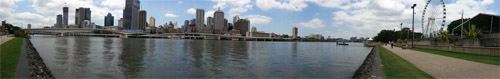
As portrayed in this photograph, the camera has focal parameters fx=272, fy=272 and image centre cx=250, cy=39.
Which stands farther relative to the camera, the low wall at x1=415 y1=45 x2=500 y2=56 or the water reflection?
the low wall at x1=415 y1=45 x2=500 y2=56

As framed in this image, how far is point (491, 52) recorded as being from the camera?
21969mm

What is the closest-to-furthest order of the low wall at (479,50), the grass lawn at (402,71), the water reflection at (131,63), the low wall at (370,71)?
the grass lawn at (402,71), the low wall at (370,71), the water reflection at (131,63), the low wall at (479,50)

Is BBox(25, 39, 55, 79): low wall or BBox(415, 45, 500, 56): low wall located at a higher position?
BBox(415, 45, 500, 56): low wall

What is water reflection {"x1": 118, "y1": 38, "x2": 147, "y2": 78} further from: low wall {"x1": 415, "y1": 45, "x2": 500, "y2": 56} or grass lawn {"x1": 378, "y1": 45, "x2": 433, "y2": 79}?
low wall {"x1": 415, "y1": 45, "x2": 500, "y2": 56}

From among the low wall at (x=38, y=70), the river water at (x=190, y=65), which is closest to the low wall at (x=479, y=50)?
the river water at (x=190, y=65)

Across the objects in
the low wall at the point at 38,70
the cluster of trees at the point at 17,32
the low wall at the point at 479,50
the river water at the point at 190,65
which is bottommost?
the river water at the point at 190,65

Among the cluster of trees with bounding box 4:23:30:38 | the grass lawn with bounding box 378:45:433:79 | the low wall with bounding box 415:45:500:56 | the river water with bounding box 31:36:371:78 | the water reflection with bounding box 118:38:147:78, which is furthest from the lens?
the cluster of trees with bounding box 4:23:30:38

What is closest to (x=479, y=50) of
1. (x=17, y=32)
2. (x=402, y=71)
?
(x=402, y=71)

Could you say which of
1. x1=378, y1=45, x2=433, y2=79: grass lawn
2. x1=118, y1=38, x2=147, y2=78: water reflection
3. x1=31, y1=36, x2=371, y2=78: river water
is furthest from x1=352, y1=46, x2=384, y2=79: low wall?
x1=118, y1=38, x2=147, y2=78: water reflection

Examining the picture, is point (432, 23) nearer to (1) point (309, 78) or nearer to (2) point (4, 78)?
(1) point (309, 78)

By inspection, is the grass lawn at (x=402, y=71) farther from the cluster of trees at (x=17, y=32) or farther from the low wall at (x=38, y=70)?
the cluster of trees at (x=17, y=32)

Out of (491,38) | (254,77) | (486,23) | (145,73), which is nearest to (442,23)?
(486,23)

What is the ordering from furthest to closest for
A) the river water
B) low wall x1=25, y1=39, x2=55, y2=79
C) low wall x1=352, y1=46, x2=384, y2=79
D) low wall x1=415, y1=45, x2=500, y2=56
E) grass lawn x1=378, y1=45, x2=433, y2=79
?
low wall x1=415, y1=45, x2=500, y2=56 → the river water → low wall x1=352, y1=46, x2=384, y2=79 → low wall x1=25, y1=39, x2=55, y2=79 → grass lawn x1=378, y1=45, x2=433, y2=79

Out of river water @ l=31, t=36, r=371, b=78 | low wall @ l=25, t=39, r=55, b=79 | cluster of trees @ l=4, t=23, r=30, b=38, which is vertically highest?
cluster of trees @ l=4, t=23, r=30, b=38
